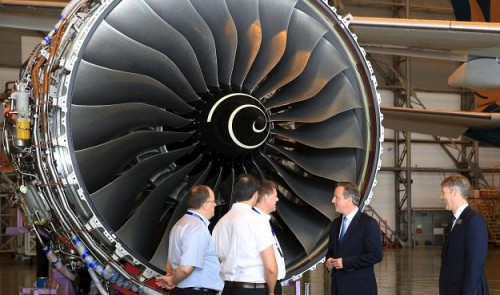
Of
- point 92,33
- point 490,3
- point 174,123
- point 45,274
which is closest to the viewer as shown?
point 92,33

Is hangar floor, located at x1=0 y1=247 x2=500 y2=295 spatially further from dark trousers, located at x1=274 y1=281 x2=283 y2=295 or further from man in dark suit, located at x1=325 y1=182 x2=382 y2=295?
dark trousers, located at x1=274 y1=281 x2=283 y2=295

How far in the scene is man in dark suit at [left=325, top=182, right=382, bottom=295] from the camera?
644 centimetres

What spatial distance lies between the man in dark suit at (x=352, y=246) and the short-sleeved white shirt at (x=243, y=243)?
92 centimetres

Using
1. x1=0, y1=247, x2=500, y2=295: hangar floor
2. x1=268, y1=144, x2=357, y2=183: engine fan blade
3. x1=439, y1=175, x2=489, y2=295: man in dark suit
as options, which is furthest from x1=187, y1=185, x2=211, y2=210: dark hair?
x1=0, y1=247, x2=500, y2=295: hangar floor

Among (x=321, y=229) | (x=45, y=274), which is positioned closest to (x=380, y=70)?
(x=45, y=274)

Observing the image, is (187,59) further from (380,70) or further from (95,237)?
(380,70)

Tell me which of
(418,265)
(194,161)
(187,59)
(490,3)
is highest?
(490,3)

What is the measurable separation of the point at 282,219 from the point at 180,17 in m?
1.93

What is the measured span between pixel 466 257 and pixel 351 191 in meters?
1.04

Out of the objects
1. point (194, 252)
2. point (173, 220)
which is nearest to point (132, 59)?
point (173, 220)

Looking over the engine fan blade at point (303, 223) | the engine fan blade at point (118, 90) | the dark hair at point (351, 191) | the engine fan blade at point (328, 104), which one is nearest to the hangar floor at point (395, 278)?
the engine fan blade at point (303, 223)

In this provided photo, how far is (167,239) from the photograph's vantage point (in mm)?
6699

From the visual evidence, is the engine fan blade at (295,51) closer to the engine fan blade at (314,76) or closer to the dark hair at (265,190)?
the engine fan blade at (314,76)

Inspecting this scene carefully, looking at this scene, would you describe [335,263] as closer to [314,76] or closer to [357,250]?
[357,250]
